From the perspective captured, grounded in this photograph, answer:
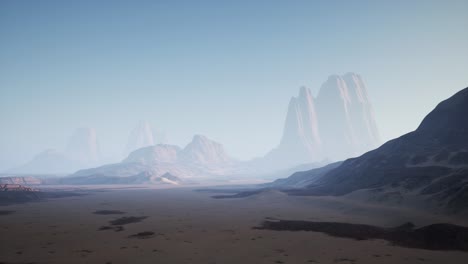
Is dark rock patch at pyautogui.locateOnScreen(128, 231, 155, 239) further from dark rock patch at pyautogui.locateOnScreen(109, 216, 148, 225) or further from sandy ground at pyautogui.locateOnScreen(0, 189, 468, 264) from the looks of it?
dark rock patch at pyautogui.locateOnScreen(109, 216, 148, 225)

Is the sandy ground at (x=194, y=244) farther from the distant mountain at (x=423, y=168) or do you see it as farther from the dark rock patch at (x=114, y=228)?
the distant mountain at (x=423, y=168)

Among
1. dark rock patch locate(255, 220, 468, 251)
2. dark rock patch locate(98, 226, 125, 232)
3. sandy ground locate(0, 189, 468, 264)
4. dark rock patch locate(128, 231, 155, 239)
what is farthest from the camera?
dark rock patch locate(98, 226, 125, 232)

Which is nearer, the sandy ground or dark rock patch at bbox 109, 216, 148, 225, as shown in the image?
the sandy ground

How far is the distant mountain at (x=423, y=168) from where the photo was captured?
55.0 m

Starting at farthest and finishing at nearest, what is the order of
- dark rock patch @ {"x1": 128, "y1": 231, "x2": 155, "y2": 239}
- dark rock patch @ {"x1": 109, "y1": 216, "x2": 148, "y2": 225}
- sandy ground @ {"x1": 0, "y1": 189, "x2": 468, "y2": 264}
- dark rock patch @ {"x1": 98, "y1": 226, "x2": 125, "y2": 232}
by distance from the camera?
1. dark rock patch @ {"x1": 109, "y1": 216, "x2": 148, "y2": 225}
2. dark rock patch @ {"x1": 98, "y1": 226, "x2": 125, "y2": 232}
3. dark rock patch @ {"x1": 128, "y1": 231, "x2": 155, "y2": 239}
4. sandy ground @ {"x1": 0, "y1": 189, "x2": 468, "y2": 264}

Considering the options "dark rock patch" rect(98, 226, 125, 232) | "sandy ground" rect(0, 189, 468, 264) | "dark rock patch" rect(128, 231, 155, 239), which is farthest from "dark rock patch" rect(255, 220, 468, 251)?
"dark rock patch" rect(98, 226, 125, 232)

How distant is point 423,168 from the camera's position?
72875 mm

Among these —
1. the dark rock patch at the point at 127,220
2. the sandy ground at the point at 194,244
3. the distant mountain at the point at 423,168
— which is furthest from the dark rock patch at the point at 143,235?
the distant mountain at the point at 423,168

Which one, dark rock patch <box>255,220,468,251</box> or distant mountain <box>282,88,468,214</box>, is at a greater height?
distant mountain <box>282,88,468,214</box>

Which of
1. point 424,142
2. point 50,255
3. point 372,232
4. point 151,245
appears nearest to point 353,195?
point 424,142

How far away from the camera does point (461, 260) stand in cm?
2453

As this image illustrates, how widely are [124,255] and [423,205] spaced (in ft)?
168

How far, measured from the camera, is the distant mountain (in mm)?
55000

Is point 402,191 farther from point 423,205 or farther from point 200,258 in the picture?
point 200,258
